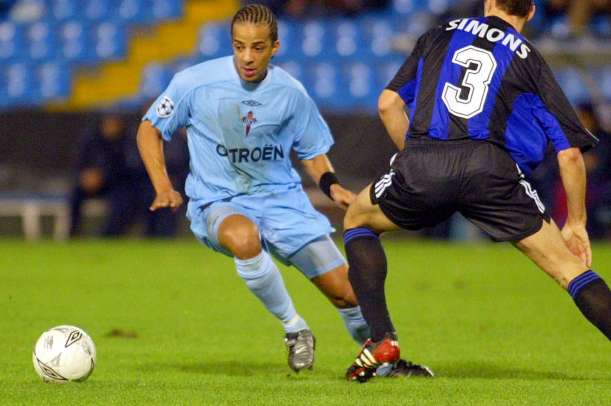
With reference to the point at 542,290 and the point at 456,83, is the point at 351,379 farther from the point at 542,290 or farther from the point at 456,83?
the point at 542,290

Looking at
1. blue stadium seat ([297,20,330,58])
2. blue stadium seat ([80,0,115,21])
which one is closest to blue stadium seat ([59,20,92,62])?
blue stadium seat ([80,0,115,21])

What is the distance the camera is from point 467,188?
6.05m

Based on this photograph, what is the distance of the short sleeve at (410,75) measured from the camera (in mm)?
6273

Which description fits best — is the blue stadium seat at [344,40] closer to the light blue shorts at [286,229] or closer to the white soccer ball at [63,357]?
the light blue shorts at [286,229]

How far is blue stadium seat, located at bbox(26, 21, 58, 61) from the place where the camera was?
71.9 ft

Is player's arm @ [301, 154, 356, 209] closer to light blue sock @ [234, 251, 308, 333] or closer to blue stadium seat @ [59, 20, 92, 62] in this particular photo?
light blue sock @ [234, 251, 308, 333]

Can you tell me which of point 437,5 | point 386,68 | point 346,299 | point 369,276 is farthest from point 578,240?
point 437,5

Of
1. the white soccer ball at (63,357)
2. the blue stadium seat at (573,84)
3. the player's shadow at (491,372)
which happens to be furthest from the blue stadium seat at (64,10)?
the white soccer ball at (63,357)

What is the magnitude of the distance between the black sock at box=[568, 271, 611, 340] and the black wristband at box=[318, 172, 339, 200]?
1.45 metres

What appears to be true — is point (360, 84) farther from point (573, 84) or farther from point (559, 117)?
point (559, 117)

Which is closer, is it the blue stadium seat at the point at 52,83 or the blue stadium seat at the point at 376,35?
the blue stadium seat at the point at 376,35

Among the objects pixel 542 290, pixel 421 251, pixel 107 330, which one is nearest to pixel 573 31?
pixel 421 251

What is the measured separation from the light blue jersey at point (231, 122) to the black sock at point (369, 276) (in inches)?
34.1

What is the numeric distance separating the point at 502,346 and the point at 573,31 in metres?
9.44
